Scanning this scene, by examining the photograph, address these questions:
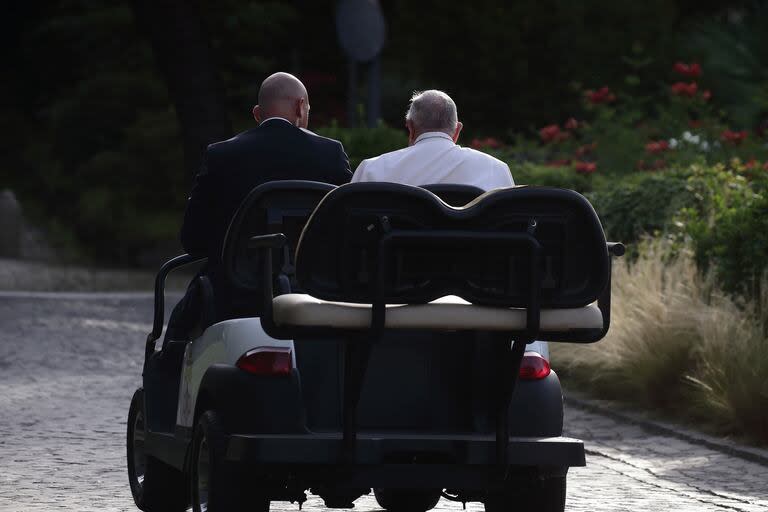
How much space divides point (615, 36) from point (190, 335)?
84.3 feet

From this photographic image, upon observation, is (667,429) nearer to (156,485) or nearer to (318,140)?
(156,485)

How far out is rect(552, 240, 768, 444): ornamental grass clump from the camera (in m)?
10.4

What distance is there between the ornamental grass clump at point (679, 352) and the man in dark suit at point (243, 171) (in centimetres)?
403

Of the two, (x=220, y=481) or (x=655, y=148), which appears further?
(x=655, y=148)

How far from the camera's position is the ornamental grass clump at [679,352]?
10.4 m

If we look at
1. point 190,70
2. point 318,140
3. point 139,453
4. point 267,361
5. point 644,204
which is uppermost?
point 190,70

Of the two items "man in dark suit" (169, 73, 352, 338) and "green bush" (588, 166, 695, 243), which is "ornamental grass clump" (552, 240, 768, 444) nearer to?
"green bush" (588, 166, 695, 243)

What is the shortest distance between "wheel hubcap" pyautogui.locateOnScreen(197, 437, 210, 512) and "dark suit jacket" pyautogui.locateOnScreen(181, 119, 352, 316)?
725 millimetres

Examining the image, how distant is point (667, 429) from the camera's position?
10727 mm

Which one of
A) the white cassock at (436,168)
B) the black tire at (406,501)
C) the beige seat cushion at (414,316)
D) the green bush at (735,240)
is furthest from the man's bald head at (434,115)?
the green bush at (735,240)

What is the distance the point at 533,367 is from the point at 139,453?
2316 millimetres

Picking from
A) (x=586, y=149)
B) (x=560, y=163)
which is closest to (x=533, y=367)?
(x=560, y=163)

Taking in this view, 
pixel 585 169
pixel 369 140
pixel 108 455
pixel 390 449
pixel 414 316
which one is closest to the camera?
pixel 414 316

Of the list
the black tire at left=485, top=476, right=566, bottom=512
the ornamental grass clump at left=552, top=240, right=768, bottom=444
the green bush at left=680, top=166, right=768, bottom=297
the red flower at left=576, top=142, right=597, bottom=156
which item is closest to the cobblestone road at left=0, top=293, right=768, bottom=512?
the ornamental grass clump at left=552, top=240, right=768, bottom=444
